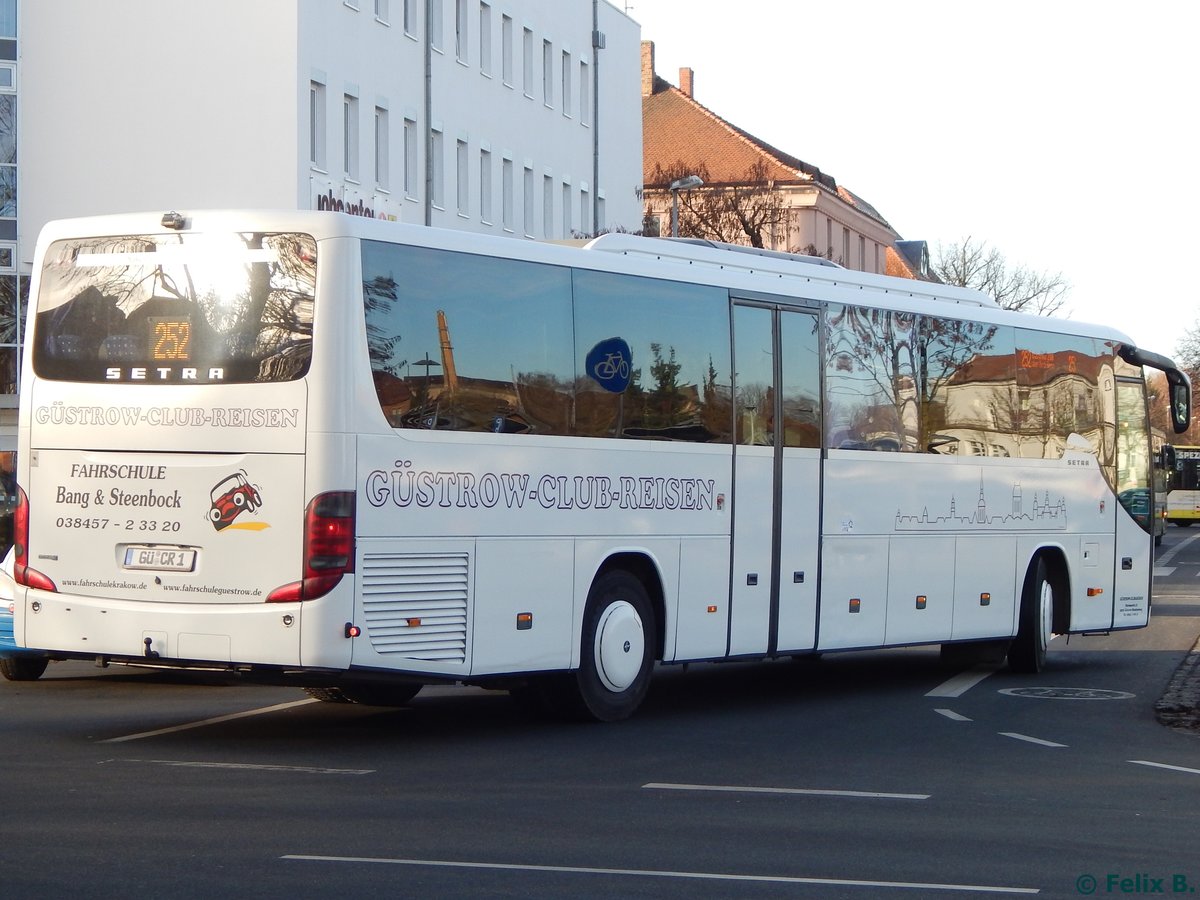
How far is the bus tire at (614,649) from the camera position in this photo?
13.6m

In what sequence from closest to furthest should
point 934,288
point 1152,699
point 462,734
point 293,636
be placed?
point 293,636 → point 462,734 → point 1152,699 → point 934,288

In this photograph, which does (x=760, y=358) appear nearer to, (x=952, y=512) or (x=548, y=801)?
(x=952, y=512)

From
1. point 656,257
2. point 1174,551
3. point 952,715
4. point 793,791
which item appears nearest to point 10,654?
point 656,257

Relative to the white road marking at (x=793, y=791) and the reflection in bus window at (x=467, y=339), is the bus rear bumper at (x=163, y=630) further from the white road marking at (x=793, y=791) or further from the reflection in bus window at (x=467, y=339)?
the white road marking at (x=793, y=791)

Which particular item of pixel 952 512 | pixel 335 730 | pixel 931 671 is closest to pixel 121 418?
pixel 335 730

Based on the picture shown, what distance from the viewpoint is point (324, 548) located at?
1162 cm

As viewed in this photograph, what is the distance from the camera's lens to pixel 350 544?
460 inches

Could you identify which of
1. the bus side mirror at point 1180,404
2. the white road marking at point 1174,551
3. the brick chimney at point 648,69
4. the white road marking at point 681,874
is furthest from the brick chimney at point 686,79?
the white road marking at point 681,874

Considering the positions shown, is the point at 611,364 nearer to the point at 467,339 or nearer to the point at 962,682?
the point at 467,339

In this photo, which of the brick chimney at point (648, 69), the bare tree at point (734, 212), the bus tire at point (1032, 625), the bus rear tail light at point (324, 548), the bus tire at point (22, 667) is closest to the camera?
the bus rear tail light at point (324, 548)

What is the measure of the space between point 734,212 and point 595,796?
206 feet

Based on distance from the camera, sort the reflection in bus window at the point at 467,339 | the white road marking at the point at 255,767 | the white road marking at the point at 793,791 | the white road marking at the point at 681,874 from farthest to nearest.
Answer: the reflection in bus window at the point at 467,339 → the white road marking at the point at 255,767 → the white road marking at the point at 793,791 → the white road marking at the point at 681,874

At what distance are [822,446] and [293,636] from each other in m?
5.70

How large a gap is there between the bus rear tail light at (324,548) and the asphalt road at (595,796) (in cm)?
96
